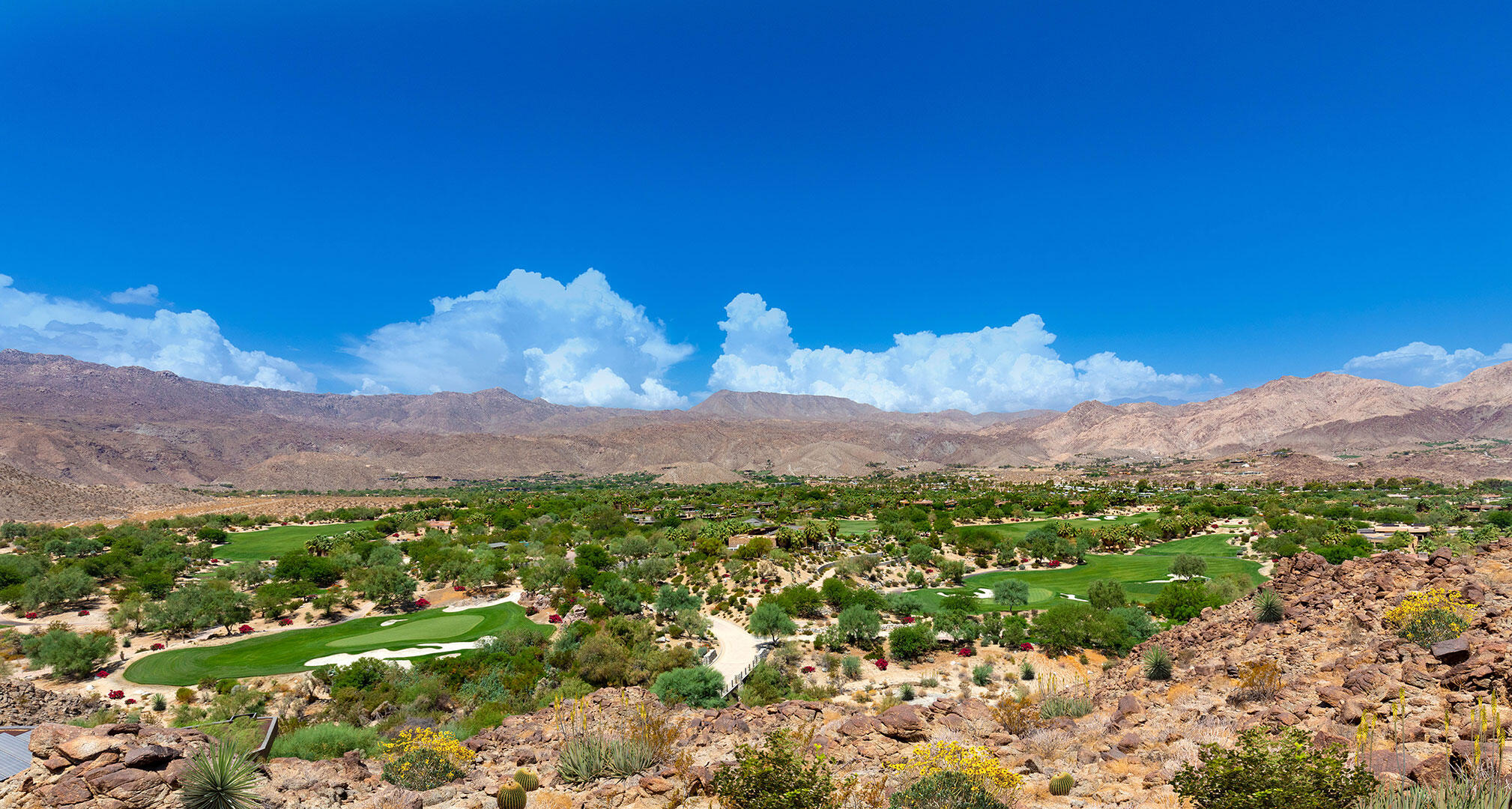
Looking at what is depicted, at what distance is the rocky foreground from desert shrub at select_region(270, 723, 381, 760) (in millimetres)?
6512

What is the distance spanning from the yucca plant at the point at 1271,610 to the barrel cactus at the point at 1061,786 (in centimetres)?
1221

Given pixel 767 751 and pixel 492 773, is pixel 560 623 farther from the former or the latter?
pixel 767 751

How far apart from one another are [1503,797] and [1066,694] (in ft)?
28.7

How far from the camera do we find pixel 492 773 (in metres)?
10.0

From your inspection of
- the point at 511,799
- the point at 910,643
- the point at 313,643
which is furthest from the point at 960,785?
the point at 313,643

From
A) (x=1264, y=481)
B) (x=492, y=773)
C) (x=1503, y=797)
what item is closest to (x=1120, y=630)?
→ (x=1503, y=797)

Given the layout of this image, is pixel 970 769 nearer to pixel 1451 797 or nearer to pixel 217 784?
pixel 1451 797

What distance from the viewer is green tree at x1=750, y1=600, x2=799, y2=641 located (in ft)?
108

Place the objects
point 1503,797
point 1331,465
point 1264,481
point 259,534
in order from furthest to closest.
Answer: point 1331,465 < point 1264,481 < point 259,534 < point 1503,797

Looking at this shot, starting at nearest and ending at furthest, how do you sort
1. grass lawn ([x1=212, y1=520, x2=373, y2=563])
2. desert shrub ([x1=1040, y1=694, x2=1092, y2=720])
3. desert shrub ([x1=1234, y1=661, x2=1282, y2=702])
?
desert shrub ([x1=1234, y1=661, x2=1282, y2=702]) → desert shrub ([x1=1040, y1=694, x2=1092, y2=720]) → grass lawn ([x1=212, y1=520, x2=373, y2=563])

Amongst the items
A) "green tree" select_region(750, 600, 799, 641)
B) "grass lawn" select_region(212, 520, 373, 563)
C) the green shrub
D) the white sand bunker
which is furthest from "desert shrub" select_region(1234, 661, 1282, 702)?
"grass lawn" select_region(212, 520, 373, 563)

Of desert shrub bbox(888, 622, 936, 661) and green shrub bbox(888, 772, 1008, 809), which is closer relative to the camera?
green shrub bbox(888, 772, 1008, 809)

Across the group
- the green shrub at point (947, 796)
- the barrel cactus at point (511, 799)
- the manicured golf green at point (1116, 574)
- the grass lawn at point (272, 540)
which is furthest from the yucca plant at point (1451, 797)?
the grass lawn at point (272, 540)

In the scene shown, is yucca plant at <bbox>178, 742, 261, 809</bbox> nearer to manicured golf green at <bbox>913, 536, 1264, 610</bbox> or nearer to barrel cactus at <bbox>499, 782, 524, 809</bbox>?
barrel cactus at <bbox>499, 782, 524, 809</bbox>
